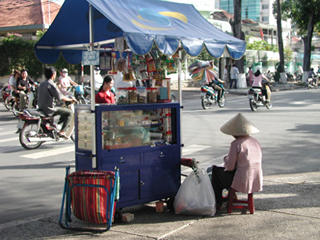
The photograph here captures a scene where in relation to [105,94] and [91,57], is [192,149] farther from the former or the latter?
[91,57]

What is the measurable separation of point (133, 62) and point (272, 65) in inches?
1876

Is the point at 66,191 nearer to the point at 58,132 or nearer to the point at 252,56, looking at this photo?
the point at 58,132

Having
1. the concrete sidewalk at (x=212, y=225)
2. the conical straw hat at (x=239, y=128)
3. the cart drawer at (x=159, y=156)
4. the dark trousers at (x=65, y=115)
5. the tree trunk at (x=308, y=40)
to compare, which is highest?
the tree trunk at (x=308, y=40)

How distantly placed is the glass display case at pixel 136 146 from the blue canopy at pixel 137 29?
0.89 metres

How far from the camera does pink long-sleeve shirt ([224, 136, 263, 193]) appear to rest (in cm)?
526

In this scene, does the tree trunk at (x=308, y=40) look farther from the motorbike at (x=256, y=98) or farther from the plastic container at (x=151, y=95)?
the plastic container at (x=151, y=95)

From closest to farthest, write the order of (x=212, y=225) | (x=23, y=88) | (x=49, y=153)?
1. (x=212, y=225)
2. (x=49, y=153)
3. (x=23, y=88)

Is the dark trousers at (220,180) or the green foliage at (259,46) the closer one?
the dark trousers at (220,180)

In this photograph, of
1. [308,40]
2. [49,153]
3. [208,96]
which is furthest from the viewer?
[308,40]

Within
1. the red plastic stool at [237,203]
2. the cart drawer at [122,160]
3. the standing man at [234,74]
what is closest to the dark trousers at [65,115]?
the cart drawer at [122,160]

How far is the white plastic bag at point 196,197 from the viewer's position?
17.1 feet

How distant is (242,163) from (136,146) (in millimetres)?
1401

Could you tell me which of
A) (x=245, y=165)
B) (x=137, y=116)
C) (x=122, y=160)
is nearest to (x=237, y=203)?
(x=245, y=165)

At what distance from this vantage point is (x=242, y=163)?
5.27 metres
